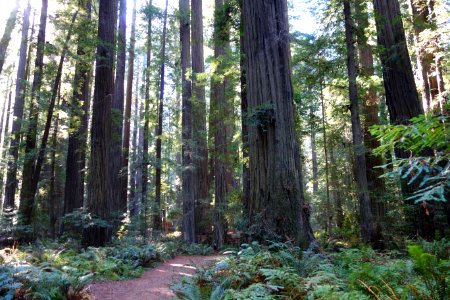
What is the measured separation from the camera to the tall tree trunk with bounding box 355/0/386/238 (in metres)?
9.51

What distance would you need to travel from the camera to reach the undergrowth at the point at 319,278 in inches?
108

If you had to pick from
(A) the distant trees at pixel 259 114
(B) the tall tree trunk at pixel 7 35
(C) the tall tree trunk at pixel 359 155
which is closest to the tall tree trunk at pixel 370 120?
(A) the distant trees at pixel 259 114

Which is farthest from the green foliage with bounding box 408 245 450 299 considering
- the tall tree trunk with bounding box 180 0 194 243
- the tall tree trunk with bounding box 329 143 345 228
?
the tall tree trunk with bounding box 329 143 345 228

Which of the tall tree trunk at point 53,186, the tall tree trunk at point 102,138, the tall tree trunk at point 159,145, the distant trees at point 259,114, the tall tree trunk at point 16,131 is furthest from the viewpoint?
the tall tree trunk at point 53,186

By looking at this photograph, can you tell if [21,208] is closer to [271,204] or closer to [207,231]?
[207,231]

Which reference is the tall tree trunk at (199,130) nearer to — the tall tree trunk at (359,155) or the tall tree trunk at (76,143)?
the tall tree trunk at (76,143)

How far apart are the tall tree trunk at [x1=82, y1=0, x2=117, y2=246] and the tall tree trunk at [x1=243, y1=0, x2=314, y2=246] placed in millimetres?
5649

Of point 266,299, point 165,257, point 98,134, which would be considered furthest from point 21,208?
point 266,299

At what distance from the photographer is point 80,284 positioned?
5.17 metres

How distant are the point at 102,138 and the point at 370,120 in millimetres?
10392

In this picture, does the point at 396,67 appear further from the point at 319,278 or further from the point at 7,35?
the point at 7,35

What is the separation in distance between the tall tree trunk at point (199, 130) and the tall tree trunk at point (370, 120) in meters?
6.79

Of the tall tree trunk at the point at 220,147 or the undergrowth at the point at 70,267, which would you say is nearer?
the undergrowth at the point at 70,267

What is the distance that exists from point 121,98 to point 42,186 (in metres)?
7.78
